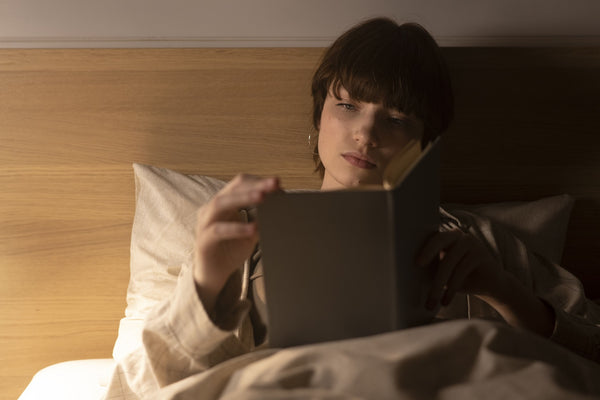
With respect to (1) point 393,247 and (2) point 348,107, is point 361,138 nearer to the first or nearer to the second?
(2) point 348,107

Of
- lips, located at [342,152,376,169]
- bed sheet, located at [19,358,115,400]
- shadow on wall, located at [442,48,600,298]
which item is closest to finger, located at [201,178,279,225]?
lips, located at [342,152,376,169]

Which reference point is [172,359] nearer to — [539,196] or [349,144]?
[349,144]

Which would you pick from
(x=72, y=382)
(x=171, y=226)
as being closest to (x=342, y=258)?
(x=171, y=226)

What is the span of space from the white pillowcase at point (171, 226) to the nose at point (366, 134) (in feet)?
1.04

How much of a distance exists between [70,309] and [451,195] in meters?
0.94

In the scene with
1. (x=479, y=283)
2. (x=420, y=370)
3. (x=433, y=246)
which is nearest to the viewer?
(x=420, y=370)

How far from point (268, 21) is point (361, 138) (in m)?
0.44

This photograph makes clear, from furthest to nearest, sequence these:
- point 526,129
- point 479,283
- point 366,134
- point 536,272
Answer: point 526,129, point 536,272, point 366,134, point 479,283

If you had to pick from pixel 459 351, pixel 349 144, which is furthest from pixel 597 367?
pixel 349 144

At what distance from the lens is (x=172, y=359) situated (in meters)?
0.83

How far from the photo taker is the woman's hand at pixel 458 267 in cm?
79

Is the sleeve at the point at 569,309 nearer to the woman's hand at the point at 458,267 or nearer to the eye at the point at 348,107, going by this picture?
the woman's hand at the point at 458,267

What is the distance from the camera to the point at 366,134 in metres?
1.03

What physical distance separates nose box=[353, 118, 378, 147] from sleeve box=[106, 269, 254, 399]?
358 millimetres
